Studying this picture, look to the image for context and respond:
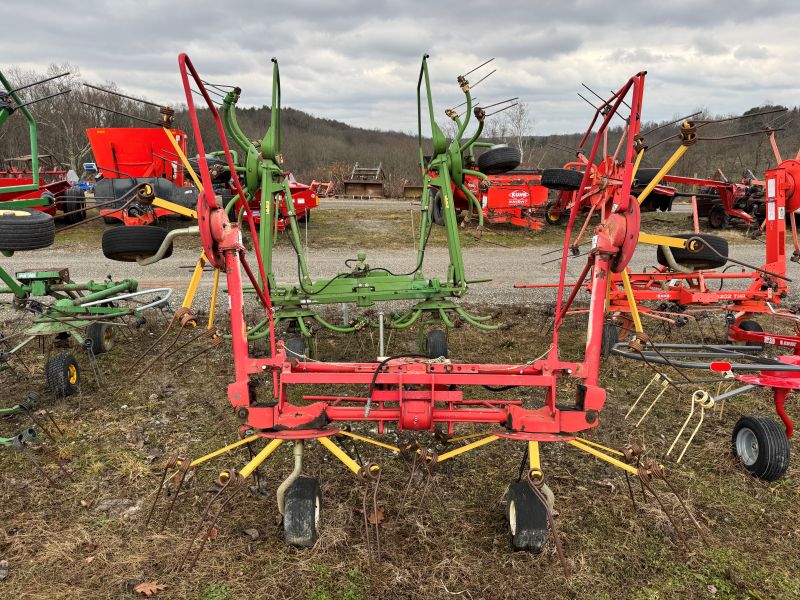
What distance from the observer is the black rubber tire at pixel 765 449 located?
12.8 ft

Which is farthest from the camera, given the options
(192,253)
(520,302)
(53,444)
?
(192,253)

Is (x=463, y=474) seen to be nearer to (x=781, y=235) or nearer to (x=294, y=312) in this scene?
(x=294, y=312)

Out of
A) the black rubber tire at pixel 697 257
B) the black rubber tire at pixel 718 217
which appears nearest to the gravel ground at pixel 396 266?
the black rubber tire at pixel 718 217

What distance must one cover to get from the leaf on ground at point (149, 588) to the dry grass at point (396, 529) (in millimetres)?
46

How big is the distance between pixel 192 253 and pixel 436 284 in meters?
9.70

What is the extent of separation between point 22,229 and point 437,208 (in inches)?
176

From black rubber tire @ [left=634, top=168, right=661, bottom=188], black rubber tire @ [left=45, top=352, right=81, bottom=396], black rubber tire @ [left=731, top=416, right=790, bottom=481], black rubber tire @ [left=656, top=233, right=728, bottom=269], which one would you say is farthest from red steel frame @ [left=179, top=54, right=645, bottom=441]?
black rubber tire @ [left=634, top=168, right=661, bottom=188]

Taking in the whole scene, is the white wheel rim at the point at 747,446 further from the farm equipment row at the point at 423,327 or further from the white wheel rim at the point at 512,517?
the white wheel rim at the point at 512,517

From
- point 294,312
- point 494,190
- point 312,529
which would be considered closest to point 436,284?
point 294,312

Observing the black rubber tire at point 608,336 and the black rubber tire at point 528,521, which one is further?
the black rubber tire at point 608,336

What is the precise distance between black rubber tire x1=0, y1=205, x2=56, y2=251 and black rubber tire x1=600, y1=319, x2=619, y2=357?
6097mm

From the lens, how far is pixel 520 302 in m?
9.52

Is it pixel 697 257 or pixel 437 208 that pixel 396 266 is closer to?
pixel 437 208

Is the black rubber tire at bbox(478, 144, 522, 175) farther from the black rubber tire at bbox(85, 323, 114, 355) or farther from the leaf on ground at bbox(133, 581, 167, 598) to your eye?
the black rubber tire at bbox(85, 323, 114, 355)
